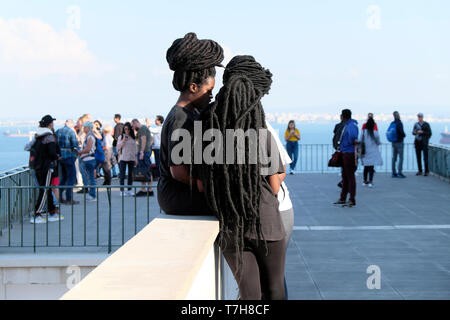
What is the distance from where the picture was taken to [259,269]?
3375 mm

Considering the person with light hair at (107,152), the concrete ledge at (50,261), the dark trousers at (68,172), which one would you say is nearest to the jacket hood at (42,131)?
the dark trousers at (68,172)

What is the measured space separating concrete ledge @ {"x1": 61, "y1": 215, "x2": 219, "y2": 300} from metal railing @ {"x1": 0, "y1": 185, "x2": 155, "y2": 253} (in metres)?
4.82

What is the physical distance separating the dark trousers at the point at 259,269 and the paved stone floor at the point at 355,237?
2569mm

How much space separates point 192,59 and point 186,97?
0.21 metres

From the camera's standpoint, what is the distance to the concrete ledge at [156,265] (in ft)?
6.98

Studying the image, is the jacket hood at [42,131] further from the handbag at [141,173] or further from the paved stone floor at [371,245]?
the paved stone floor at [371,245]

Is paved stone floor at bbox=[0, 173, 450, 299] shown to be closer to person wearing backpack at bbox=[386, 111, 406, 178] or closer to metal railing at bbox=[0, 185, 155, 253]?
metal railing at bbox=[0, 185, 155, 253]

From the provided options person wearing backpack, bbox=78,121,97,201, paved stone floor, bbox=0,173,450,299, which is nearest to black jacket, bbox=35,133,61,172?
paved stone floor, bbox=0,173,450,299

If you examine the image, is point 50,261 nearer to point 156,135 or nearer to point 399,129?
point 156,135

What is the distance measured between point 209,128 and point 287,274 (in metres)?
3.92

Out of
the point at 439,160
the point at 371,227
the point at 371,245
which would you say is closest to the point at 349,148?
the point at 371,227

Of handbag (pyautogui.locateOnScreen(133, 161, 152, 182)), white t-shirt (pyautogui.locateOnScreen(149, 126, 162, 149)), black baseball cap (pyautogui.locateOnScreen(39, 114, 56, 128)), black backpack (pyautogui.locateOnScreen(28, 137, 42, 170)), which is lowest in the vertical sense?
handbag (pyautogui.locateOnScreen(133, 161, 152, 182))

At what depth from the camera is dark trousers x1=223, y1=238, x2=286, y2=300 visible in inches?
128

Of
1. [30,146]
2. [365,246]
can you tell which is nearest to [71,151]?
[30,146]
